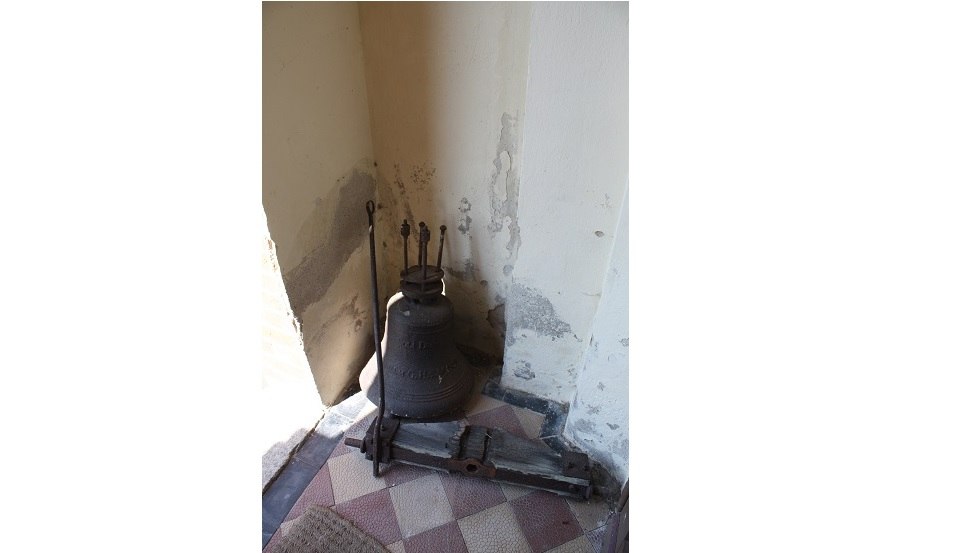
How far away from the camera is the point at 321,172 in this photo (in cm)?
171

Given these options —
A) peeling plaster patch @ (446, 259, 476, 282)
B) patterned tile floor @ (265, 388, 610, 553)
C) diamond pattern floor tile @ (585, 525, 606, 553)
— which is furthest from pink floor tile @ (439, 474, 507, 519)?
peeling plaster patch @ (446, 259, 476, 282)

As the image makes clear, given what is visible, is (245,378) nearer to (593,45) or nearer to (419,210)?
(593,45)

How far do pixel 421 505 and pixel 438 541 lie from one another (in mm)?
142

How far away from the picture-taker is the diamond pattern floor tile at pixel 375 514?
1588 millimetres

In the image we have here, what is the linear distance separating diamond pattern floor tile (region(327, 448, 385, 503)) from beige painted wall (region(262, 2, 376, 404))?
0.32m

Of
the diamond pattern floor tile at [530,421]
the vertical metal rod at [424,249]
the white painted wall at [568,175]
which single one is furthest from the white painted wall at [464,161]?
the vertical metal rod at [424,249]

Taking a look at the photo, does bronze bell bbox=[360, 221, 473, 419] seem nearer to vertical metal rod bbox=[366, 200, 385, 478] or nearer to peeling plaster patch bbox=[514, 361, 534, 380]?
vertical metal rod bbox=[366, 200, 385, 478]

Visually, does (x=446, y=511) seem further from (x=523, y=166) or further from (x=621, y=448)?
(x=523, y=166)

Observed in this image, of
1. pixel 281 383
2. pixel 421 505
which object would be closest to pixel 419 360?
pixel 421 505

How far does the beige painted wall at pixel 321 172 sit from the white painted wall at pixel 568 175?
684mm

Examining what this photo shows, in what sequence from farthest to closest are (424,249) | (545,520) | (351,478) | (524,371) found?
1. (524,371)
2. (424,249)
3. (351,478)
4. (545,520)

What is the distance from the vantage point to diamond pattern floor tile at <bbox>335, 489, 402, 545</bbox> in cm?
159

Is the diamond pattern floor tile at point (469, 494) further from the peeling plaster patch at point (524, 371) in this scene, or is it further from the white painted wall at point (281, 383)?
the white painted wall at point (281, 383)
